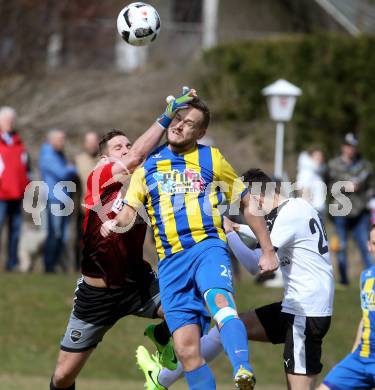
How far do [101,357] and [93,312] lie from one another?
4.19 m

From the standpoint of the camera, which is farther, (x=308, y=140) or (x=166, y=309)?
(x=308, y=140)

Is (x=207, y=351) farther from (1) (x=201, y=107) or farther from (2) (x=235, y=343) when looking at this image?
(1) (x=201, y=107)

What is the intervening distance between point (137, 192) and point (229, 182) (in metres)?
0.62

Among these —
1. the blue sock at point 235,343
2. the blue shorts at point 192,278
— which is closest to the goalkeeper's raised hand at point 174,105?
the blue shorts at point 192,278

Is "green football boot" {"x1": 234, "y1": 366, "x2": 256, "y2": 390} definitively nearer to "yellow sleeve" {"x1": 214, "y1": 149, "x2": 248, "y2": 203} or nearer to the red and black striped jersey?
"yellow sleeve" {"x1": 214, "y1": 149, "x2": 248, "y2": 203}

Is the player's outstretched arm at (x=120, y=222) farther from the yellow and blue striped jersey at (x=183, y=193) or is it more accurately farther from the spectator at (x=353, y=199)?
the spectator at (x=353, y=199)

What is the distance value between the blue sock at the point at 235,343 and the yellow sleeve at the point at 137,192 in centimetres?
104

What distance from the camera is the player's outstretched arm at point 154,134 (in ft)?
21.1

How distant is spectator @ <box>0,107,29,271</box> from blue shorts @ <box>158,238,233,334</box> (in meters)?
6.05

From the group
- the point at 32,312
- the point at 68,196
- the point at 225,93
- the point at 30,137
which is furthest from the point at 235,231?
the point at 225,93

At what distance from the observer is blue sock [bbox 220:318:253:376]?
19.1 feet

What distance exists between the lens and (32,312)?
11.6m

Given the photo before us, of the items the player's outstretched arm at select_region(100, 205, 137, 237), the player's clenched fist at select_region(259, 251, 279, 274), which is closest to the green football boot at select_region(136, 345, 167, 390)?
the player's outstretched arm at select_region(100, 205, 137, 237)

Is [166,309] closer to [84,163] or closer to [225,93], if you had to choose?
[84,163]
